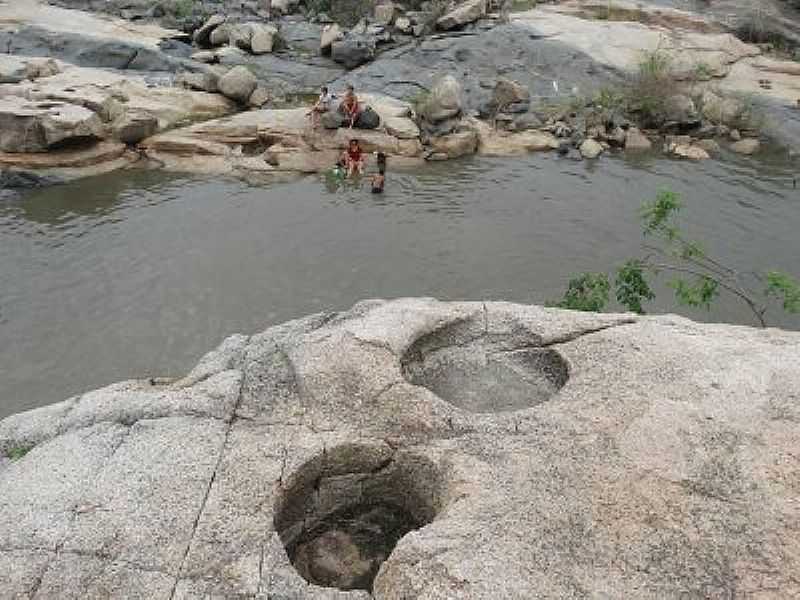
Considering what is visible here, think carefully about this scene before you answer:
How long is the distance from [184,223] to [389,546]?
1372cm

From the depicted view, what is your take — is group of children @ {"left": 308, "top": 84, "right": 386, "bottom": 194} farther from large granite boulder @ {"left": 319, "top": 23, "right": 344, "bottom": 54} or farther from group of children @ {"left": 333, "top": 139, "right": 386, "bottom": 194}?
large granite boulder @ {"left": 319, "top": 23, "right": 344, "bottom": 54}

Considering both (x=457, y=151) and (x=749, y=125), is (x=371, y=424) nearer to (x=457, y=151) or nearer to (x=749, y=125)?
(x=457, y=151)

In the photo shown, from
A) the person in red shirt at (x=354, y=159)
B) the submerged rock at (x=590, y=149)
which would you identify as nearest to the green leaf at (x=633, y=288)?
the person in red shirt at (x=354, y=159)

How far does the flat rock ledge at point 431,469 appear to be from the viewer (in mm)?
6695

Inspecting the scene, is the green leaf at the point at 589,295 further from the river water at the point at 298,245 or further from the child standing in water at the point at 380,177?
the child standing in water at the point at 380,177

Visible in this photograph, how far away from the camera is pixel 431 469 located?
7.98m

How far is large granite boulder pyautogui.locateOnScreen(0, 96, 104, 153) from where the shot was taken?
22.6 metres

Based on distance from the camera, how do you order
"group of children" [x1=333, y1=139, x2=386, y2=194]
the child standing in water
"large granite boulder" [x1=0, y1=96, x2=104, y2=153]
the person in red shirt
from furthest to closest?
the person in red shirt
"group of children" [x1=333, y1=139, x2=386, y2=194]
"large granite boulder" [x1=0, y1=96, x2=104, y2=153]
the child standing in water

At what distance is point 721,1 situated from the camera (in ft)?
128

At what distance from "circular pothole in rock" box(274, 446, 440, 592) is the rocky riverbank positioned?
649 inches

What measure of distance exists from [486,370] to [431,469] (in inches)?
90.3

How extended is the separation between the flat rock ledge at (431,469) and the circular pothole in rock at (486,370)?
0.03 m

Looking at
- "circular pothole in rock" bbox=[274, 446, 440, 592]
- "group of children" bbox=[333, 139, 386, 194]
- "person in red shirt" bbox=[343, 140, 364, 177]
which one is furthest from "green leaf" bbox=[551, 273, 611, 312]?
"person in red shirt" bbox=[343, 140, 364, 177]

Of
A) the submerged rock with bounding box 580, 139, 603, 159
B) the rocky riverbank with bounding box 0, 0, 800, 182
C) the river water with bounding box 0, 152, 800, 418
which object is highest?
the rocky riverbank with bounding box 0, 0, 800, 182
